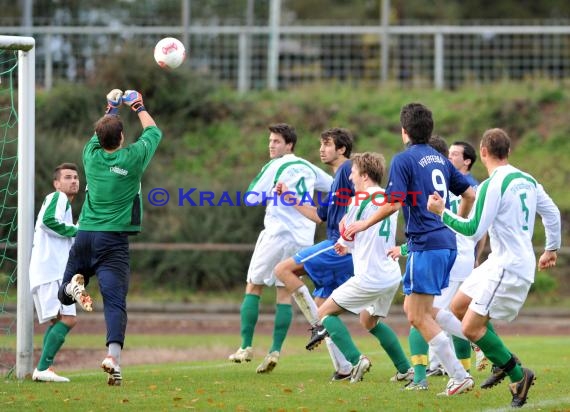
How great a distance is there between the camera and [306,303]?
10633 millimetres

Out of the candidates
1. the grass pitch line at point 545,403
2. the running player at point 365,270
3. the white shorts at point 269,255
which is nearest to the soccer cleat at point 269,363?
the white shorts at point 269,255

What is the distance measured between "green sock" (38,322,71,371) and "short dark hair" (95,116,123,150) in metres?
1.96

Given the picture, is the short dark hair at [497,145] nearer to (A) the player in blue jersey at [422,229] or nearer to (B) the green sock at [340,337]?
(A) the player in blue jersey at [422,229]

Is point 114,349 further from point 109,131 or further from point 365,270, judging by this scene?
point 365,270

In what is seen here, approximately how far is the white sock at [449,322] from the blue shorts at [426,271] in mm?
644

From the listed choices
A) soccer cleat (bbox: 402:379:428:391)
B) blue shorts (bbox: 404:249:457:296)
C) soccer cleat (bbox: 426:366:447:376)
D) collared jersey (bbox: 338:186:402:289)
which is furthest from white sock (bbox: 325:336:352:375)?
blue shorts (bbox: 404:249:457:296)

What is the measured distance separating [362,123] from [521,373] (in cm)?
1964

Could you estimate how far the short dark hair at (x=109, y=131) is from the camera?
9102 millimetres

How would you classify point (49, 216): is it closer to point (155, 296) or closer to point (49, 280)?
point (49, 280)

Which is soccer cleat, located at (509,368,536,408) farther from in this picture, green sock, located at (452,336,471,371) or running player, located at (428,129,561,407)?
green sock, located at (452,336,471,371)

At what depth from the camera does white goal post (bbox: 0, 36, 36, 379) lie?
9.99 metres

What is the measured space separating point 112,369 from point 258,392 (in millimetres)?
1228

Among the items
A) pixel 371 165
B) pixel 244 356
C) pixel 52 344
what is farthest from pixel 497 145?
pixel 52 344

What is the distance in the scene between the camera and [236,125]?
2808 cm
